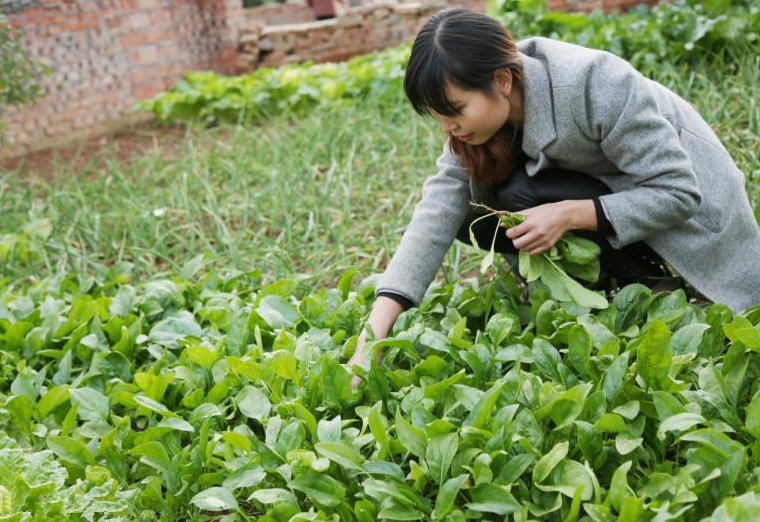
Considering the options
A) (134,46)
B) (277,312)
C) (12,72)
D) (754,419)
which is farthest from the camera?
(134,46)

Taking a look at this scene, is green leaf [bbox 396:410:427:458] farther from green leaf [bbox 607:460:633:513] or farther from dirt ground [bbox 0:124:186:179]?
dirt ground [bbox 0:124:186:179]

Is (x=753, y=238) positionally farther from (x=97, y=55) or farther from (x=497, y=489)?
(x=97, y=55)

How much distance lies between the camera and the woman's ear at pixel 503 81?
5.59ft

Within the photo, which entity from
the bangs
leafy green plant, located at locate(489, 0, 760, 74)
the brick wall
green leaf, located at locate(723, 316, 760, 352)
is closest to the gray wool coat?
the bangs

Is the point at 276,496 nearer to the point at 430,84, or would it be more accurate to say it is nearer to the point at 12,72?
the point at 430,84

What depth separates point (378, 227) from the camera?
315cm

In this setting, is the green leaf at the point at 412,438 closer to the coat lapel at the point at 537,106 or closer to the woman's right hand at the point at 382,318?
the woman's right hand at the point at 382,318

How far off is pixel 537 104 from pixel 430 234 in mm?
441

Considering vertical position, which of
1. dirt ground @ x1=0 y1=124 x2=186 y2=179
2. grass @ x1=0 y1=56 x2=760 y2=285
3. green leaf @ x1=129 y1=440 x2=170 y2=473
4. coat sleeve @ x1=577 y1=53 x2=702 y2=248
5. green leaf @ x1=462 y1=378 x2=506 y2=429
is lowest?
dirt ground @ x1=0 y1=124 x2=186 y2=179

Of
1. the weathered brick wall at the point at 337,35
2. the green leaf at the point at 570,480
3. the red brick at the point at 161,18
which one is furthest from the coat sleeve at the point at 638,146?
the weathered brick wall at the point at 337,35

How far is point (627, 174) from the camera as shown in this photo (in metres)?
1.87

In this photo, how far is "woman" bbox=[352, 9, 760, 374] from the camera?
168cm

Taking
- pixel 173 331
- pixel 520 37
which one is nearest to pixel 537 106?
pixel 173 331

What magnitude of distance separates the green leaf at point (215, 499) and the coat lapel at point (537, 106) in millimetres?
1006
